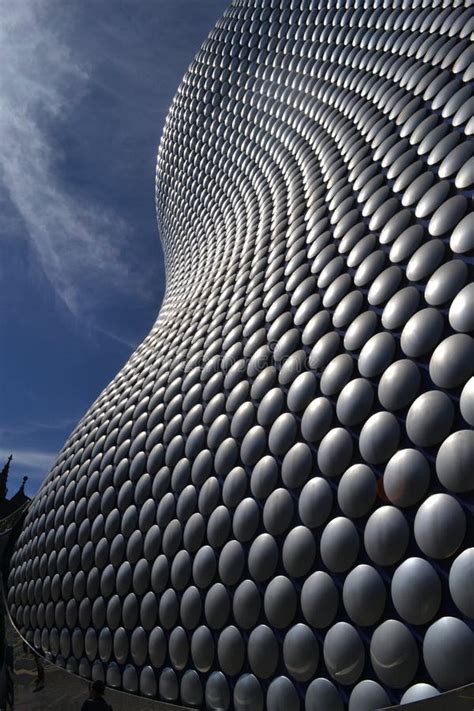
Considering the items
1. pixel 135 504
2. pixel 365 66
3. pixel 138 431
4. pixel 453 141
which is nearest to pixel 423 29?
pixel 365 66

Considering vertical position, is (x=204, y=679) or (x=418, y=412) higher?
(x=418, y=412)

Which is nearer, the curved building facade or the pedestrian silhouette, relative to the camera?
the pedestrian silhouette

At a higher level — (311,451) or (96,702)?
(311,451)

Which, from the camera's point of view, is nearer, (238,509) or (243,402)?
(238,509)

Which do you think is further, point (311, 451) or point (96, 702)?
point (311, 451)

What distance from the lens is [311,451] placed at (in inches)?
286

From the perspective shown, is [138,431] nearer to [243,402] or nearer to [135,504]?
[135,504]

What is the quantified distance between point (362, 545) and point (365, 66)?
14.7 meters

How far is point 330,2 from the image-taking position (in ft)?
66.8

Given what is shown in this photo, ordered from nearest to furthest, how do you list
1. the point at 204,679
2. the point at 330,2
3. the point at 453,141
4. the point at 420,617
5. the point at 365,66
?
the point at 420,617, the point at 204,679, the point at 453,141, the point at 365,66, the point at 330,2

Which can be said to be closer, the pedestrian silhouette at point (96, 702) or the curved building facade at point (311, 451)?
the pedestrian silhouette at point (96, 702)

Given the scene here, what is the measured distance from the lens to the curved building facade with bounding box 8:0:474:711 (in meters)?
5.45

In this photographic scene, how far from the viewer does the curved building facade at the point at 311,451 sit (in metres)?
5.45

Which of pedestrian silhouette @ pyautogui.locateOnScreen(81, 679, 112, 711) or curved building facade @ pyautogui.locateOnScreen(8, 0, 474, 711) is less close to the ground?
curved building facade @ pyautogui.locateOnScreen(8, 0, 474, 711)
